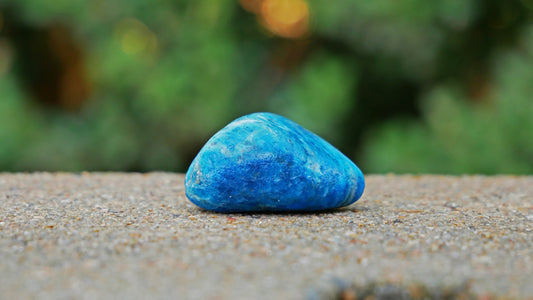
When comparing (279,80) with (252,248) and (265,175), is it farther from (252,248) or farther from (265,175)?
(252,248)

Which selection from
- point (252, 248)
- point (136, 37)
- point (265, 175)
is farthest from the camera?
point (136, 37)

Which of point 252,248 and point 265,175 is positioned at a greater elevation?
point 265,175

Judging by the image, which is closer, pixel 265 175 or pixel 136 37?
pixel 265 175

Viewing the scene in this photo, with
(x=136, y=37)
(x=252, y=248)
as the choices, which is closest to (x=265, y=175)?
(x=252, y=248)

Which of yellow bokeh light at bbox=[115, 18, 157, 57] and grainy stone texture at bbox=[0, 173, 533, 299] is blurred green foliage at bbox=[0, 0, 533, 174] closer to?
yellow bokeh light at bbox=[115, 18, 157, 57]

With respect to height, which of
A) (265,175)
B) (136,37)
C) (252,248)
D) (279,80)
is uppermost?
(136,37)

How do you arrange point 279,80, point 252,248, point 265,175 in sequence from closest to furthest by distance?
point 252,248 → point 265,175 → point 279,80
